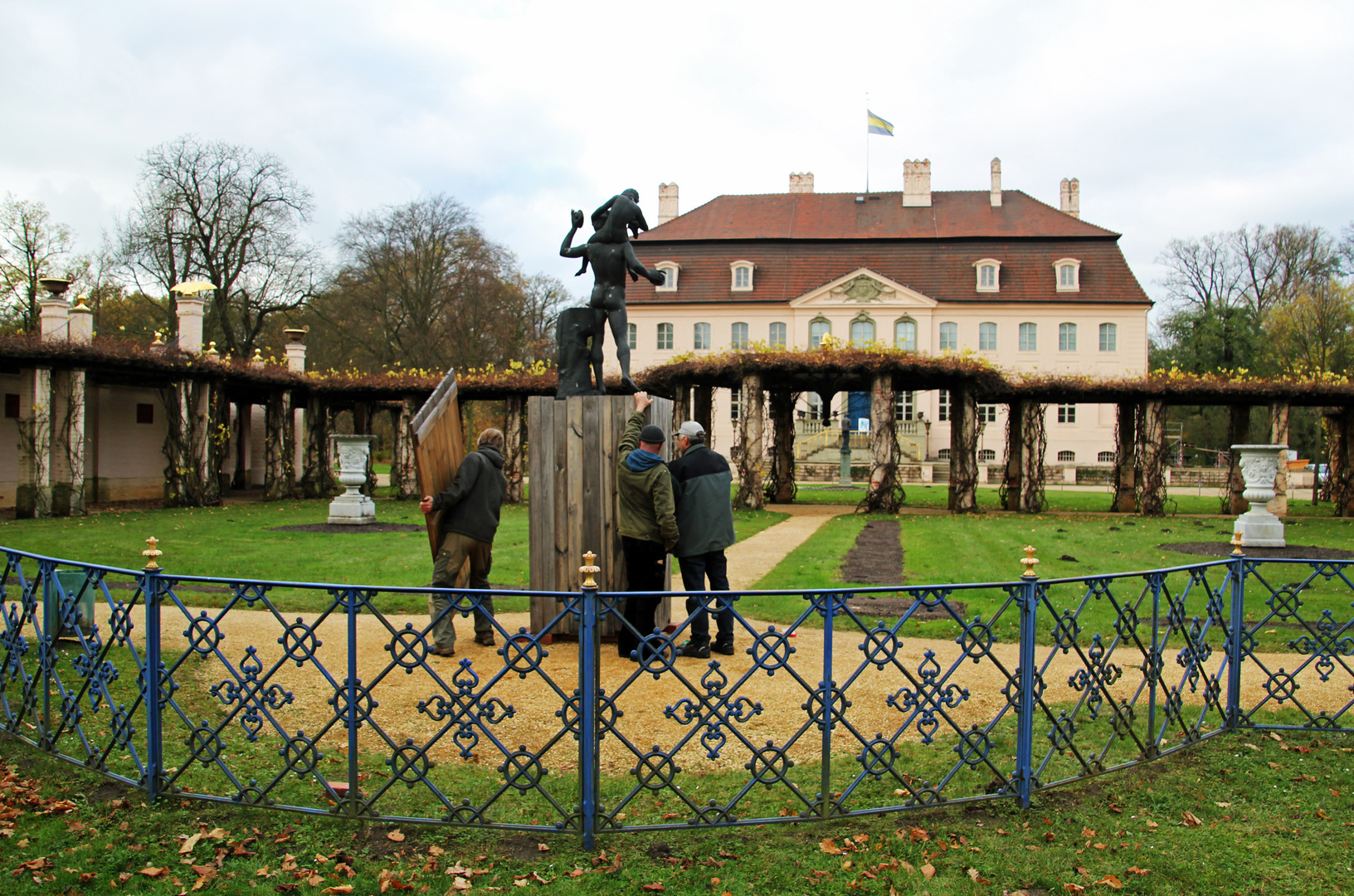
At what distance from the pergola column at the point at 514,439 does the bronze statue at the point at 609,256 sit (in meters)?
16.0

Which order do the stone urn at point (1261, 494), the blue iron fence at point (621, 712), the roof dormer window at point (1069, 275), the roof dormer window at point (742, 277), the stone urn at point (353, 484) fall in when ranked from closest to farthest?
the blue iron fence at point (621, 712) → the stone urn at point (1261, 494) → the stone urn at point (353, 484) → the roof dormer window at point (1069, 275) → the roof dormer window at point (742, 277)

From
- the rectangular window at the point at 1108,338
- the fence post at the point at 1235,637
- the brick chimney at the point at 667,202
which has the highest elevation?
the brick chimney at the point at 667,202

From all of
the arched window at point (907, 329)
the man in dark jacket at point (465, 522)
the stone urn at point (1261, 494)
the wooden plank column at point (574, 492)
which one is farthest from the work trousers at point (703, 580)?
the arched window at point (907, 329)

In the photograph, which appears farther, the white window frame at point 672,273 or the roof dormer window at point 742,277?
the white window frame at point 672,273

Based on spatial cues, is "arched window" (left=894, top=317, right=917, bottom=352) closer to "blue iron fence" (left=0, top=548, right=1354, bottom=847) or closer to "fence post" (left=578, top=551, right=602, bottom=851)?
"blue iron fence" (left=0, top=548, right=1354, bottom=847)

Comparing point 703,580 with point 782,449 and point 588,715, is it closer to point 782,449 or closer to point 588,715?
point 588,715

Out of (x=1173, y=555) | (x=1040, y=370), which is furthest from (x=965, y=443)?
(x=1040, y=370)

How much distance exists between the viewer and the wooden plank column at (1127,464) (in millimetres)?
21766

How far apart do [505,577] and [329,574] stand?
2.09 metres

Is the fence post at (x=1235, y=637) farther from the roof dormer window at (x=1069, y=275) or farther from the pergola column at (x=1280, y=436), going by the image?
the roof dormer window at (x=1069, y=275)

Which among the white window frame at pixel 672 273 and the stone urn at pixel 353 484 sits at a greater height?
the white window frame at pixel 672 273

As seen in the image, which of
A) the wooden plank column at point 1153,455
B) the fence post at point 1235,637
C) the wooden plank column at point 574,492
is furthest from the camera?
the wooden plank column at point 1153,455

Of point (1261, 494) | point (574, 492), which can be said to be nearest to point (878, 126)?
point (1261, 494)

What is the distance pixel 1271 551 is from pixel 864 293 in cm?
3112
